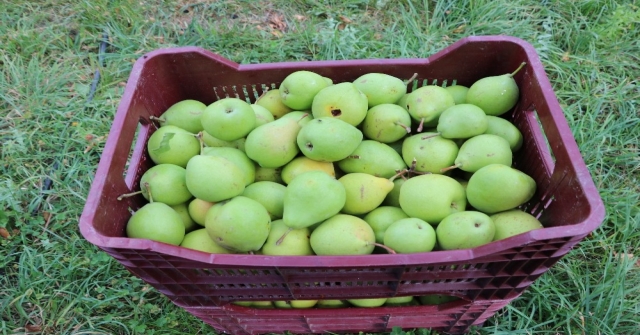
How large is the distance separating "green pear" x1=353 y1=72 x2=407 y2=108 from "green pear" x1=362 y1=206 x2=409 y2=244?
20.3 inches

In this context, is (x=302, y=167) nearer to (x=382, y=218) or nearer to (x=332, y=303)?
(x=382, y=218)

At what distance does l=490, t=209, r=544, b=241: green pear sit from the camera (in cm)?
184

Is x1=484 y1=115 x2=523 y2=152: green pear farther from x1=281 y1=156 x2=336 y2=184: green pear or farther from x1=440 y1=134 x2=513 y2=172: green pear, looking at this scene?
x1=281 y1=156 x2=336 y2=184: green pear

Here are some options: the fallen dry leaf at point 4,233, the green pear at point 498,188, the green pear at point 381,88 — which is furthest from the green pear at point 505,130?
the fallen dry leaf at point 4,233

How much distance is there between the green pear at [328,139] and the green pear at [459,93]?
0.63 m

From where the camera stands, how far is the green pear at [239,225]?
69.6 inches

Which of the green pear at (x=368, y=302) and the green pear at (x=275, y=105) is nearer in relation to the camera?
the green pear at (x=368, y=302)

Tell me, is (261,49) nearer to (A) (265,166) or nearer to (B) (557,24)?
(A) (265,166)

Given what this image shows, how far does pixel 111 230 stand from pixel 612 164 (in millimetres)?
2760

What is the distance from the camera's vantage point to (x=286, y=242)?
1.89 metres

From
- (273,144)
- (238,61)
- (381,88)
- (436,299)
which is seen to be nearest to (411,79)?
(381,88)

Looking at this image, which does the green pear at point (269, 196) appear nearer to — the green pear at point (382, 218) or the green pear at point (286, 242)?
the green pear at point (286, 242)

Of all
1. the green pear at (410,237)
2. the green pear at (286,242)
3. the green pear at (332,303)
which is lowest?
the green pear at (332,303)

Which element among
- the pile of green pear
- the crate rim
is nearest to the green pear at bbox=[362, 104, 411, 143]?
the pile of green pear
